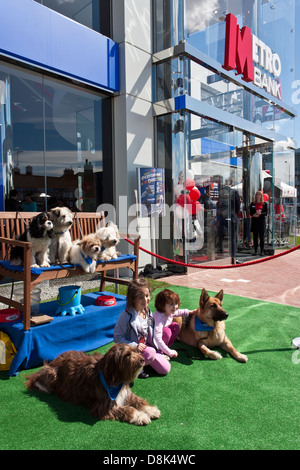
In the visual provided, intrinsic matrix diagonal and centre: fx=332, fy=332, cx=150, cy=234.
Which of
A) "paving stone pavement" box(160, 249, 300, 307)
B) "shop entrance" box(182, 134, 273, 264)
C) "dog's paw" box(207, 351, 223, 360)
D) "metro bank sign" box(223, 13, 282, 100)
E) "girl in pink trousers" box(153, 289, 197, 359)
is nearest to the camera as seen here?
"girl in pink trousers" box(153, 289, 197, 359)

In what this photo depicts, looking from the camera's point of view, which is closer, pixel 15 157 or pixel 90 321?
pixel 90 321

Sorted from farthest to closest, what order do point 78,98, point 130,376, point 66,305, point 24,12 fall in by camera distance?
point 78,98 → point 24,12 → point 66,305 → point 130,376

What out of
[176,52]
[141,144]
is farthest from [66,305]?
[176,52]

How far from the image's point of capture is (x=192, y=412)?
2.38 m

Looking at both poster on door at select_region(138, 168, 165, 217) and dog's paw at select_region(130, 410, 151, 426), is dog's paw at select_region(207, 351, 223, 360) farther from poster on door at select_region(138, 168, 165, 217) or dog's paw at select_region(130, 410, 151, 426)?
poster on door at select_region(138, 168, 165, 217)

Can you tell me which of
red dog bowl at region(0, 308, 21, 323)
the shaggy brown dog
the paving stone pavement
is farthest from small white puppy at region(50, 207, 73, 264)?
the paving stone pavement

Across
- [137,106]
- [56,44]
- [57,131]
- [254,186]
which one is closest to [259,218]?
[254,186]

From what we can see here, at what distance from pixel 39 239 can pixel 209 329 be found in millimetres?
1906

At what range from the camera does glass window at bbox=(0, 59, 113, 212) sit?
5.67m

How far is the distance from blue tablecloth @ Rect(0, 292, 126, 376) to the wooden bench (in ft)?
0.51

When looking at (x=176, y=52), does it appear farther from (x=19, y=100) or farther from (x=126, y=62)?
(x=19, y=100)

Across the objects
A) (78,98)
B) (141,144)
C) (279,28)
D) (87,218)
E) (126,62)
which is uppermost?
(279,28)

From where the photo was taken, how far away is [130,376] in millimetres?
2131

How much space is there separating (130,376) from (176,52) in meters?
7.37
